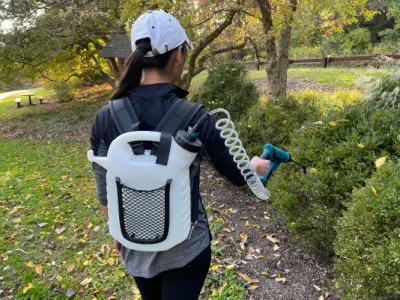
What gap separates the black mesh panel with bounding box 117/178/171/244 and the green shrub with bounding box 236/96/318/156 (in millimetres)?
3378

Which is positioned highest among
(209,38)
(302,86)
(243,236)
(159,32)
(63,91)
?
(159,32)

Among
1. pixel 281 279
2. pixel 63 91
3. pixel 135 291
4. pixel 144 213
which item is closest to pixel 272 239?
pixel 281 279

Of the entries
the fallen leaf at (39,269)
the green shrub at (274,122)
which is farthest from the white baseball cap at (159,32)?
the green shrub at (274,122)

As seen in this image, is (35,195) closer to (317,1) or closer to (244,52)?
(317,1)

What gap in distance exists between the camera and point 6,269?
3482 mm

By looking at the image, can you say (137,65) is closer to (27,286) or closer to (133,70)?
(133,70)

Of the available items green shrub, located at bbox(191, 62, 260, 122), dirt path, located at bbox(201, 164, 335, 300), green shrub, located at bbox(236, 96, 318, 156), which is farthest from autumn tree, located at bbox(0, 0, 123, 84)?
dirt path, located at bbox(201, 164, 335, 300)

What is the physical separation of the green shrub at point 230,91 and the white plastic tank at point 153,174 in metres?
4.80

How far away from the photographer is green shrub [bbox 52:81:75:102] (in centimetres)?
1631

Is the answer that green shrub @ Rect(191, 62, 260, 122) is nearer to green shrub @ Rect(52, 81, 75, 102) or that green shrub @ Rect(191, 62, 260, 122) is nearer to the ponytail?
the ponytail

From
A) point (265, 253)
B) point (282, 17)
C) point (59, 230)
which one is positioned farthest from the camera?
point (282, 17)

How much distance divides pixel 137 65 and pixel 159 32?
6.7 inches

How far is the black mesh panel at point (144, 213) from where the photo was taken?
1293 mm

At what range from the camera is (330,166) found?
9.25 ft
